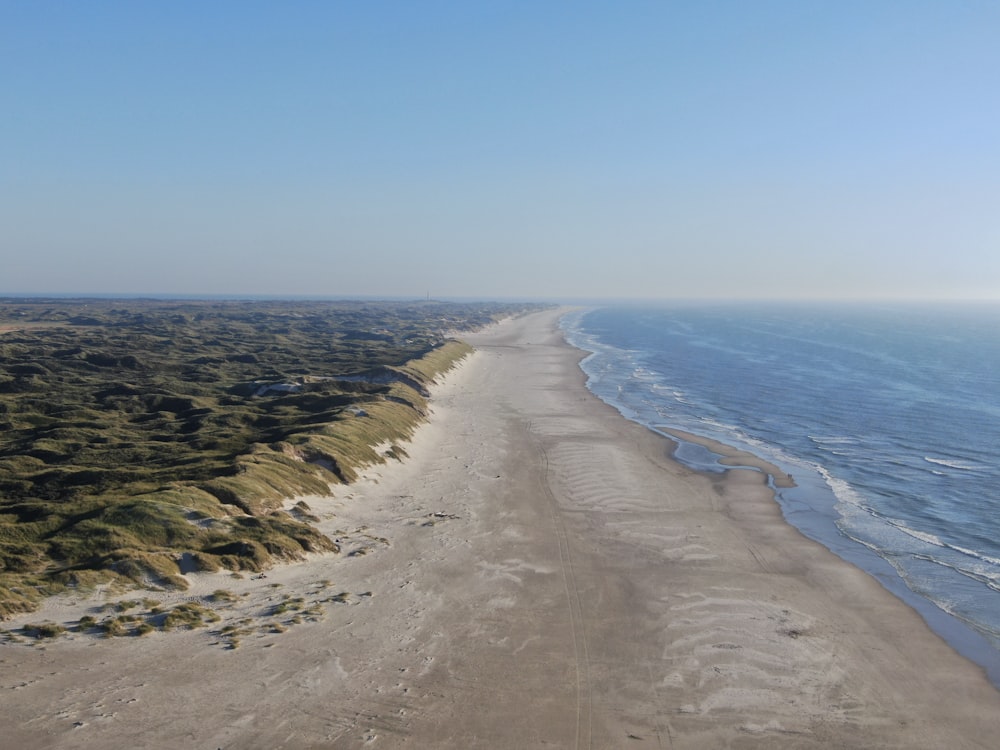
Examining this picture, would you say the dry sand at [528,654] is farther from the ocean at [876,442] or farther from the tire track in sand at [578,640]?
the ocean at [876,442]

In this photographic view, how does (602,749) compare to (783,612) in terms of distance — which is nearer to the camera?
(602,749)

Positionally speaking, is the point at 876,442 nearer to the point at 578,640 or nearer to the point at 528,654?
the point at 578,640

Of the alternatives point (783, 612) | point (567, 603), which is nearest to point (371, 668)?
point (567, 603)

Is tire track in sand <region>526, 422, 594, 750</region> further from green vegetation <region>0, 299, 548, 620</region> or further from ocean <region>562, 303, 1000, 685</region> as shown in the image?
ocean <region>562, 303, 1000, 685</region>

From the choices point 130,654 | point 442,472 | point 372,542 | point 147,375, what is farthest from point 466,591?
point 147,375

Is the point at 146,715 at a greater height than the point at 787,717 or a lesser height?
greater

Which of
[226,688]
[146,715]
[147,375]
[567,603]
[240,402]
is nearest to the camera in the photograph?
[146,715]

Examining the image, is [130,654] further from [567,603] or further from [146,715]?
[567,603]

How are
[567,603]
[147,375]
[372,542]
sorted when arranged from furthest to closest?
1. [147,375]
2. [372,542]
3. [567,603]
